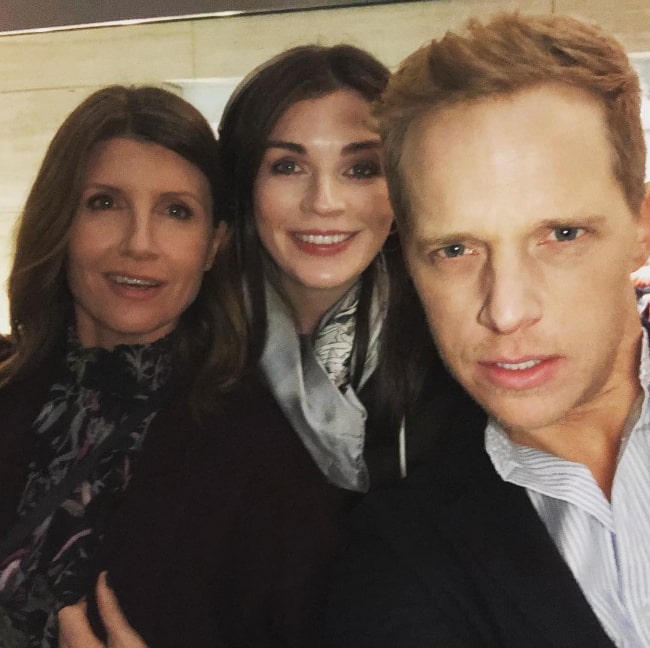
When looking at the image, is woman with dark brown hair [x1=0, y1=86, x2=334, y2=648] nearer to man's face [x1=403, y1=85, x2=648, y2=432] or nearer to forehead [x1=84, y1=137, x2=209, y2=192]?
forehead [x1=84, y1=137, x2=209, y2=192]

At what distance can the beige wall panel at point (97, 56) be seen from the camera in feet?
6.66

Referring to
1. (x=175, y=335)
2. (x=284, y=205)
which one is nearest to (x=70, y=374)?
(x=175, y=335)

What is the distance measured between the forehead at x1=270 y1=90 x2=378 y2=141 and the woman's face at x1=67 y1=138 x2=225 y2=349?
184 mm

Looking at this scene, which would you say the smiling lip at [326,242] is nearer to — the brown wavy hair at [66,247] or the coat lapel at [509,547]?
the brown wavy hair at [66,247]

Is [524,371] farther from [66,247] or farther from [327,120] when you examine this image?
[66,247]

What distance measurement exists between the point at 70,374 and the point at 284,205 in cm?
49

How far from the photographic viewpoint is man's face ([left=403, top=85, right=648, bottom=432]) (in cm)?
72

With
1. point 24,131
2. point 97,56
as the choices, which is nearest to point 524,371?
point 97,56

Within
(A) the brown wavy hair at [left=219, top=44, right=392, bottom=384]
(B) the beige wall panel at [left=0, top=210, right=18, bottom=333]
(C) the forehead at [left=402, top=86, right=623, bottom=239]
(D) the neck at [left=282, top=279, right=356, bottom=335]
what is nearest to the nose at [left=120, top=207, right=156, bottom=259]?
(A) the brown wavy hair at [left=219, top=44, right=392, bottom=384]

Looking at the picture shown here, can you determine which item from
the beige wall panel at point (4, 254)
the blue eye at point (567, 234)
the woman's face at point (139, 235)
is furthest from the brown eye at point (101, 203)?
the beige wall panel at point (4, 254)

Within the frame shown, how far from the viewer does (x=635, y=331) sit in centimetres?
82

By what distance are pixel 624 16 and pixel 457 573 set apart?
150cm

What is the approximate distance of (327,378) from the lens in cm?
132

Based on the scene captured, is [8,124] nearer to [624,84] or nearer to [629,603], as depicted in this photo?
[624,84]
